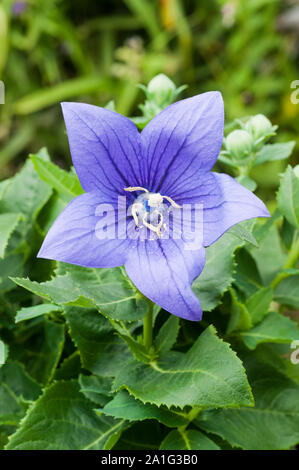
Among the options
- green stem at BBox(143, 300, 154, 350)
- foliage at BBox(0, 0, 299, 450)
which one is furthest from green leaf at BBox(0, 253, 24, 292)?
green stem at BBox(143, 300, 154, 350)

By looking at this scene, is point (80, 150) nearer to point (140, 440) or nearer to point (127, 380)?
point (127, 380)

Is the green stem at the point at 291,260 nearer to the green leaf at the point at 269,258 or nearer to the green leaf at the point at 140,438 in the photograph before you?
the green leaf at the point at 269,258

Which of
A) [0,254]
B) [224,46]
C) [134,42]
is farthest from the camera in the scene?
[224,46]

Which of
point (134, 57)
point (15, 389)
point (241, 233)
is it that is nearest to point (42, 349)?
point (15, 389)

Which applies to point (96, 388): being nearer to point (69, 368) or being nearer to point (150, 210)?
point (69, 368)

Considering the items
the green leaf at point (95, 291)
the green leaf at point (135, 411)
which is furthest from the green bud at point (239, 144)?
the green leaf at point (135, 411)

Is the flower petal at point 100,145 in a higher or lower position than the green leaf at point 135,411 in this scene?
higher
